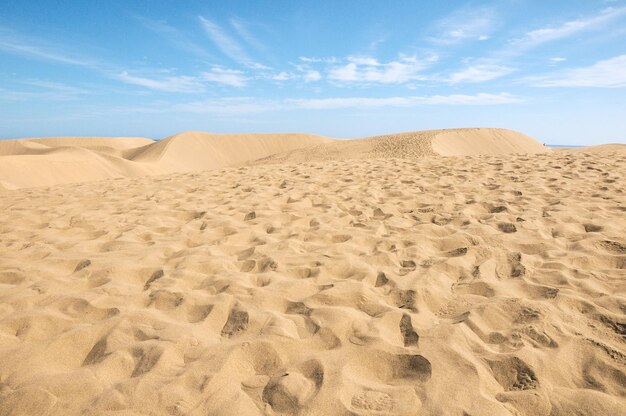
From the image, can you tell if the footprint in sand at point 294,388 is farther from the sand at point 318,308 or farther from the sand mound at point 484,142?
the sand mound at point 484,142

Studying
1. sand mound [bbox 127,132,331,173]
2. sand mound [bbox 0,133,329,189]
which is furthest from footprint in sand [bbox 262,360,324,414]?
sand mound [bbox 127,132,331,173]

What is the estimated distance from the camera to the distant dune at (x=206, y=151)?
1498 cm

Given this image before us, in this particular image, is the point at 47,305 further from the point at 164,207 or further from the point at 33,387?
the point at 164,207

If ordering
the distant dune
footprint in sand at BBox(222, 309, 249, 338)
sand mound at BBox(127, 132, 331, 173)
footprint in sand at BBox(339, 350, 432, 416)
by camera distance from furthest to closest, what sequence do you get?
sand mound at BBox(127, 132, 331, 173) < the distant dune < footprint in sand at BBox(222, 309, 249, 338) < footprint in sand at BBox(339, 350, 432, 416)

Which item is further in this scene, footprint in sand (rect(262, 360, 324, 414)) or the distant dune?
the distant dune

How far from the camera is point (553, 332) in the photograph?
192 cm

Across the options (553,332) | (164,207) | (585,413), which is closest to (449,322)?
(553,332)

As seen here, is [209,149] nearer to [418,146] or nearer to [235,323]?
[418,146]

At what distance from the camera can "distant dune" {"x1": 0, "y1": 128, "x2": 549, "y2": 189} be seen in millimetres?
14984

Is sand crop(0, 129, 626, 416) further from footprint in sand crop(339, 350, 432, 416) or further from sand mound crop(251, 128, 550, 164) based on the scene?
sand mound crop(251, 128, 550, 164)

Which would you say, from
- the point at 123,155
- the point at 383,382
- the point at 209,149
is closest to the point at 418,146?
the point at 383,382

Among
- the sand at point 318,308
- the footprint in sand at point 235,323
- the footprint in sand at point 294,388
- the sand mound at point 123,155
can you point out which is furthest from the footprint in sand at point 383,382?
the sand mound at point 123,155

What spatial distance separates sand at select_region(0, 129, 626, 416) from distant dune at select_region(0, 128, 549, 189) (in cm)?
1086

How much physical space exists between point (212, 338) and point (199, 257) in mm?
1116
